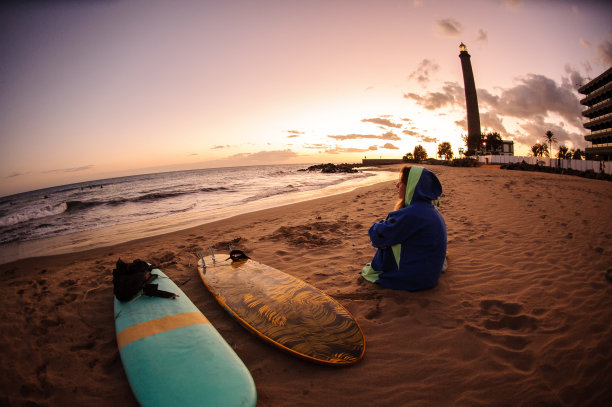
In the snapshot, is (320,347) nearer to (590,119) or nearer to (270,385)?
(270,385)

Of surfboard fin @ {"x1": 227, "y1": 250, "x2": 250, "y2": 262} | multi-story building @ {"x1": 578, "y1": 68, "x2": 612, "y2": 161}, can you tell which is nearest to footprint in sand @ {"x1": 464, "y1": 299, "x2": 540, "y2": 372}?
surfboard fin @ {"x1": 227, "y1": 250, "x2": 250, "y2": 262}

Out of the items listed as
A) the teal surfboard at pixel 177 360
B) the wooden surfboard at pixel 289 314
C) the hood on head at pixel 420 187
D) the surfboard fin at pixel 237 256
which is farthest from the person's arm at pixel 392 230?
the surfboard fin at pixel 237 256

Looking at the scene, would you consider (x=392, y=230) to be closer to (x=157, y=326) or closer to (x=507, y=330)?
(x=507, y=330)

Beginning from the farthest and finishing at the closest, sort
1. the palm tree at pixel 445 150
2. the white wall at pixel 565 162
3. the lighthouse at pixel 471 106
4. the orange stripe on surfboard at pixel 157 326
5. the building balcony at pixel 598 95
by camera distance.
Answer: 1. the palm tree at pixel 445 150
2. the lighthouse at pixel 471 106
3. the building balcony at pixel 598 95
4. the white wall at pixel 565 162
5. the orange stripe on surfboard at pixel 157 326

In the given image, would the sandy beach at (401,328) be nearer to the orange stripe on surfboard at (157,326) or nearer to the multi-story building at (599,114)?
the orange stripe on surfboard at (157,326)

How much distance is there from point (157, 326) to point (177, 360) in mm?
706

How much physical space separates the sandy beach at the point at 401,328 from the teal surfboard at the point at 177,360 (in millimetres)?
197

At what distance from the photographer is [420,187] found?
2.95m

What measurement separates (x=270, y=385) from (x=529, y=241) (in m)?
5.84

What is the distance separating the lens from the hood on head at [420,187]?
295 cm

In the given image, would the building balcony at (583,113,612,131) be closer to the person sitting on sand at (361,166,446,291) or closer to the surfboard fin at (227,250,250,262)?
the person sitting on sand at (361,166,446,291)

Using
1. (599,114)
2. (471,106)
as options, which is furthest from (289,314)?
(471,106)

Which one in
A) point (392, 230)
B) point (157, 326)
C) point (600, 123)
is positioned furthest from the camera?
point (600, 123)

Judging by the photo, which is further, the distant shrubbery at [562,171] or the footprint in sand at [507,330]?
the distant shrubbery at [562,171]
